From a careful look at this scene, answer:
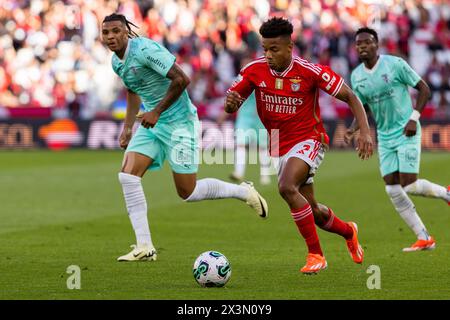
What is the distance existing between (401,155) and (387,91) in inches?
28.4

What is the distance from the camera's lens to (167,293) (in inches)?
312

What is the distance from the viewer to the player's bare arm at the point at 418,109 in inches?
431

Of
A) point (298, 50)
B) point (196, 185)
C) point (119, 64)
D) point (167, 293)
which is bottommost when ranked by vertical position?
point (167, 293)

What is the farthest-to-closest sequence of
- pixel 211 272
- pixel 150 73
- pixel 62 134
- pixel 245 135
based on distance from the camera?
1. pixel 62 134
2. pixel 245 135
3. pixel 150 73
4. pixel 211 272

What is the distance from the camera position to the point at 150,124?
986 centimetres

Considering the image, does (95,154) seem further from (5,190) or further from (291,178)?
(291,178)

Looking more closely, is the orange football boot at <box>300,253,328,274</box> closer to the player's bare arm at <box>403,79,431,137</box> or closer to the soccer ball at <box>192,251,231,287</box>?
the soccer ball at <box>192,251,231,287</box>

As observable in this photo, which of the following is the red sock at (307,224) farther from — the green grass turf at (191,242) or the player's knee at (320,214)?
the player's knee at (320,214)

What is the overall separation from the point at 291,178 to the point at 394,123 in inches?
115

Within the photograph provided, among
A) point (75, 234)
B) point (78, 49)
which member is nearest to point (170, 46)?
point (78, 49)

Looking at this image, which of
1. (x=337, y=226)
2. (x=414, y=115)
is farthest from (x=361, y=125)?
(x=414, y=115)

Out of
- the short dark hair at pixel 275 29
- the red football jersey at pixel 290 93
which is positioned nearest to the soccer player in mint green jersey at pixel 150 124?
the red football jersey at pixel 290 93

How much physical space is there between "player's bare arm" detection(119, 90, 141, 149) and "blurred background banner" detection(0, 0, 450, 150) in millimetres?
18593

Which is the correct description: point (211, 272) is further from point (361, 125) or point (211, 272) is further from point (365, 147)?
point (361, 125)
